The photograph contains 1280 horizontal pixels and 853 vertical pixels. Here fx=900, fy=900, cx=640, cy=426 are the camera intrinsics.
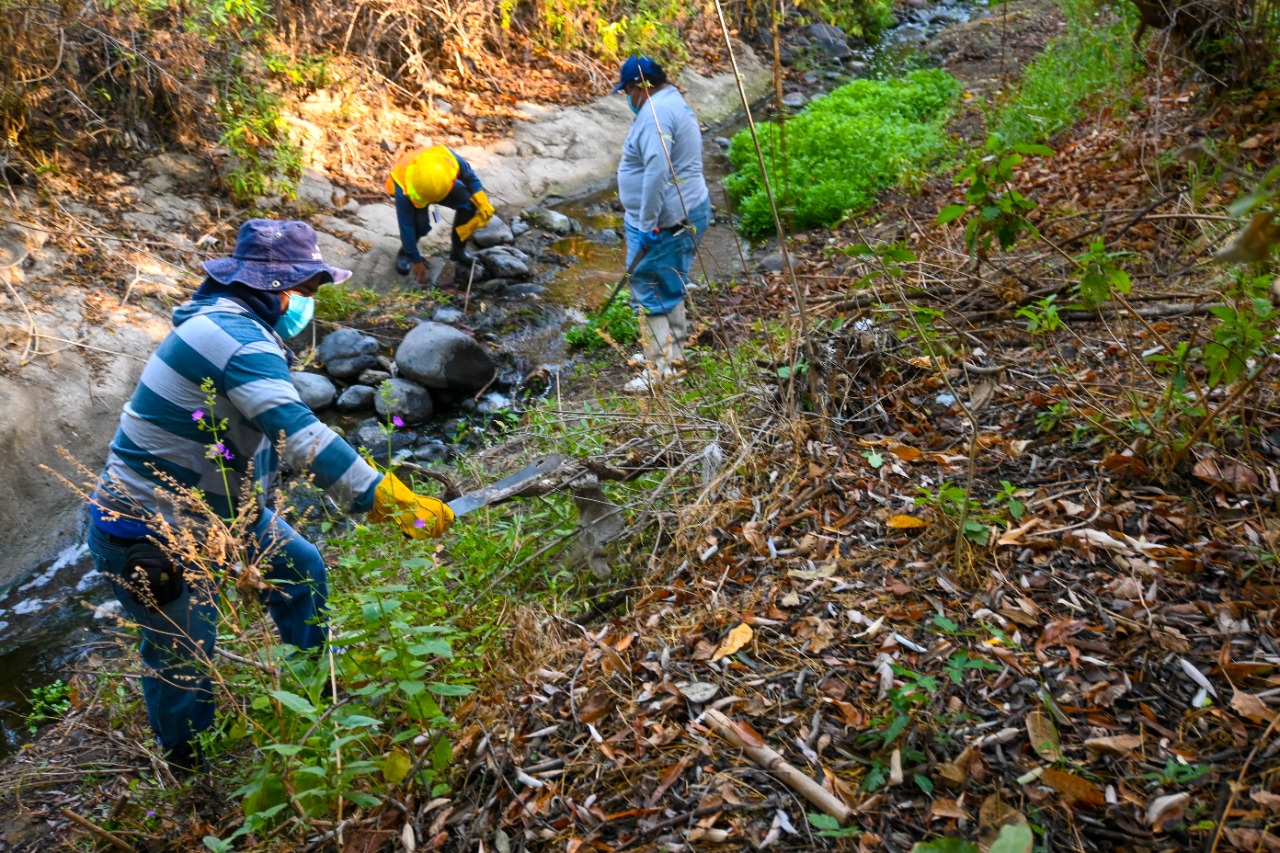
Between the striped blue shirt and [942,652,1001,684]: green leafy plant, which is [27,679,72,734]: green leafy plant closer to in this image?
the striped blue shirt

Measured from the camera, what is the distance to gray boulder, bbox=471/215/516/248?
926cm

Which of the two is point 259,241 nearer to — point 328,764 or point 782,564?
point 328,764

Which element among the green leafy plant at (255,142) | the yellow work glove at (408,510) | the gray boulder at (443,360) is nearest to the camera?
the yellow work glove at (408,510)

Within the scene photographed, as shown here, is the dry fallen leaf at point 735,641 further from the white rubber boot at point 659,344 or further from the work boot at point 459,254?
the work boot at point 459,254

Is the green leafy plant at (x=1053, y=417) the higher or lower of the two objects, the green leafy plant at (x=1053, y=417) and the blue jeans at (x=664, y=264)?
the higher

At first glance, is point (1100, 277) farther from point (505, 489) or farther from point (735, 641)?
point (505, 489)

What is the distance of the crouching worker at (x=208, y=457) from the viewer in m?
2.98

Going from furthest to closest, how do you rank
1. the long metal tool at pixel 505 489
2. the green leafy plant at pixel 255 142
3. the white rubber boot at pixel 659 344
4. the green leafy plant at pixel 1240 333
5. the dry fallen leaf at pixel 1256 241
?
the green leafy plant at pixel 255 142, the white rubber boot at pixel 659 344, the long metal tool at pixel 505 489, the green leafy plant at pixel 1240 333, the dry fallen leaf at pixel 1256 241

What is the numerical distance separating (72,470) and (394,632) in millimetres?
4968

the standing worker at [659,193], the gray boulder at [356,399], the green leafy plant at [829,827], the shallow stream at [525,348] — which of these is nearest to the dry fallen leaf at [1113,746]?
the green leafy plant at [829,827]

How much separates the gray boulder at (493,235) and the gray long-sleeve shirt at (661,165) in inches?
140

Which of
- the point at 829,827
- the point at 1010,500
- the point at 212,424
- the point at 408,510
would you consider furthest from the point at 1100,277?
the point at 212,424

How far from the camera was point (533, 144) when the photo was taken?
11.0 m

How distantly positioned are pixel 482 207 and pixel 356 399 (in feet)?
8.38
